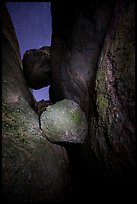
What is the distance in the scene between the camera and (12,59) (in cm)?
356

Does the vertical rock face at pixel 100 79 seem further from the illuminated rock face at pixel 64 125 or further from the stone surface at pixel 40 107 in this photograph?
the stone surface at pixel 40 107

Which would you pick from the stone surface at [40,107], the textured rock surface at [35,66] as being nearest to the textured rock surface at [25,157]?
the stone surface at [40,107]

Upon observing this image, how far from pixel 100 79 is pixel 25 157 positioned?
157 centimetres

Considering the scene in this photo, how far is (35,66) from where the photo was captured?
4.93 meters

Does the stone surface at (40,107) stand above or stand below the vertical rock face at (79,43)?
below

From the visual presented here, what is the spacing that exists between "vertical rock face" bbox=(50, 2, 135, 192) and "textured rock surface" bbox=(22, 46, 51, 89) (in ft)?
3.95

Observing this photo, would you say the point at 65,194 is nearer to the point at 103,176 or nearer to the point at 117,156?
the point at 103,176

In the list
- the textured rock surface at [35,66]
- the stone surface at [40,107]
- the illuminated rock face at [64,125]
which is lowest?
the stone surface at [40,107]

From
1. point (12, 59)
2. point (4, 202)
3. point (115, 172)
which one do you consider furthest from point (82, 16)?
point (4, 202)

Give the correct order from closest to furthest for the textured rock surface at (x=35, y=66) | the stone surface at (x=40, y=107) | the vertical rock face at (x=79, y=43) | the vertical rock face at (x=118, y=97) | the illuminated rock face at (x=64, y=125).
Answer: the vertical rock face at (x=118, y=97) → the vertical rock face at (x=79, y=43) → the illuminated rock face at (x=64, y=125) → the stone surface at (x=40, y=107) → the textured rock surface at (x=35, y=66)

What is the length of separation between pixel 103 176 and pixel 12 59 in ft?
9.31

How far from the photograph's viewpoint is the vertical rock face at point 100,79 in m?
1.85

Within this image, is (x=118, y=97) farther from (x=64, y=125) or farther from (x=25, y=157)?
(x=25, y=157)

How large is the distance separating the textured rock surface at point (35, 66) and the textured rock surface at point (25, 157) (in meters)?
1.51
